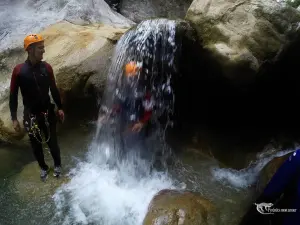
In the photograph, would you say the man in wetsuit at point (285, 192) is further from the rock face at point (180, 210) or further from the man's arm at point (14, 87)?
the man's arm at point (14, 87)

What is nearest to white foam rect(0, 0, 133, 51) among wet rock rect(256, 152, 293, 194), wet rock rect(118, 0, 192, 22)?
wet rock rect(118, 0, 192, 22)

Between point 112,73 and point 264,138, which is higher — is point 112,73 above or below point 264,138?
above

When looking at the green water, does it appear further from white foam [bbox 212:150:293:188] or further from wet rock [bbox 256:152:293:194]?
wet rock [bbox 256:152:293:194]

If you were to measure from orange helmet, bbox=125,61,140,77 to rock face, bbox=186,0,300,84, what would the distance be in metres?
1.18

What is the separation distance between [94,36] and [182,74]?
6.71 feet

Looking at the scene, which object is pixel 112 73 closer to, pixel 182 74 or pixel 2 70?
pixel 182 74

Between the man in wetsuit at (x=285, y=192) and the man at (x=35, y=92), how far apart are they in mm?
3061

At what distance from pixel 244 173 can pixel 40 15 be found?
5862mm

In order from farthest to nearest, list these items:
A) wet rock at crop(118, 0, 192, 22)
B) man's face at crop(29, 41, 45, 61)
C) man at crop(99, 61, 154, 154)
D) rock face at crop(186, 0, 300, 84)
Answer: wet rock at crop(118, 0, 192, 22), man at crop(99, 61, 154, 154), rock face at crop(186, 0, 300, 84), man's face at crop(29, 41, 45, 61)

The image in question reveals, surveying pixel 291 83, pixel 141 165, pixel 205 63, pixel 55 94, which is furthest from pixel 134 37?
pixel 291 83

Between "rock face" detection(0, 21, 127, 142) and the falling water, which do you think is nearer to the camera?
the falling water

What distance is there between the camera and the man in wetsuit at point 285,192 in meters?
1.97

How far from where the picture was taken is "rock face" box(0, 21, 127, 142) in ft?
18.7

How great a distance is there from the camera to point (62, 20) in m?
7.06
